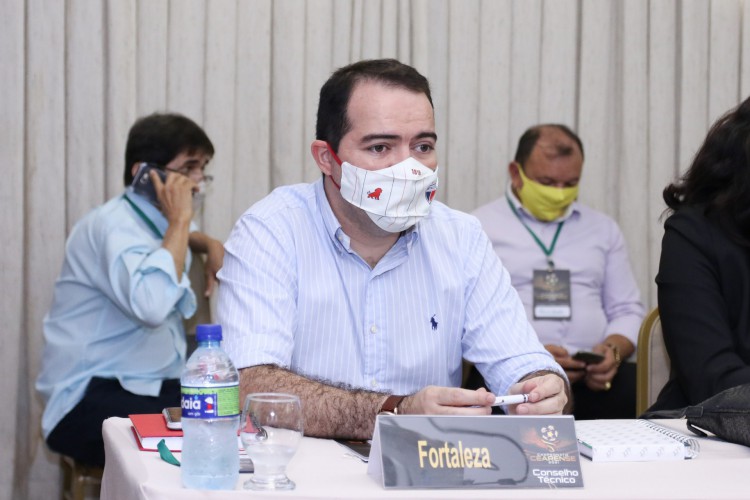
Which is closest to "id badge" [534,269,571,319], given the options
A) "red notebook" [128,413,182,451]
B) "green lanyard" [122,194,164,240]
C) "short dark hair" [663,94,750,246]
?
"short dark hair" [663,94,750,246]

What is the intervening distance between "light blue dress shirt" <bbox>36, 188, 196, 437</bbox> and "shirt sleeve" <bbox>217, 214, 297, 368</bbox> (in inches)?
35.5

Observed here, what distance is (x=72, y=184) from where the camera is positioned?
384 centimetres

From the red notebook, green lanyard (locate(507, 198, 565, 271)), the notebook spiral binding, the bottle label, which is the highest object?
green lanyard (locate(507, 198, 565, 271))

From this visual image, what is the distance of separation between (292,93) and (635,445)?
9.09 ft

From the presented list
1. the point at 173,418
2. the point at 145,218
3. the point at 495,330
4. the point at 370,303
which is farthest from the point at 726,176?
the point at 145,218

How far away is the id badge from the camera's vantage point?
413 cm

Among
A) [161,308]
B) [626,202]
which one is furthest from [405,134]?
[626,202]

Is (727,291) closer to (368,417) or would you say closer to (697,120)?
(368,417)

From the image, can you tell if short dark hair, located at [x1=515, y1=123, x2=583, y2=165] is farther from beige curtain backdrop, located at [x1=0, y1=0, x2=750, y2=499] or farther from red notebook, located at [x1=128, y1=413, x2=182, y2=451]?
red notebook, located at [x1=128, y1=413, x2=182, y2=451]

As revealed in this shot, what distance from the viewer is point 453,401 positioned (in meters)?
1.76

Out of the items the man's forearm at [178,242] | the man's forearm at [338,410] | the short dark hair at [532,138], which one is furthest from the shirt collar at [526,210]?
the man's forearm at [338,410]

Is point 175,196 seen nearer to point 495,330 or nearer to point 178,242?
point 178,242

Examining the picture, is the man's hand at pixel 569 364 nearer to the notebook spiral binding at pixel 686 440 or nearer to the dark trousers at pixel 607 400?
the dark trousers at pixel 607 400

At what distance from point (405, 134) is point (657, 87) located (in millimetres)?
2704
